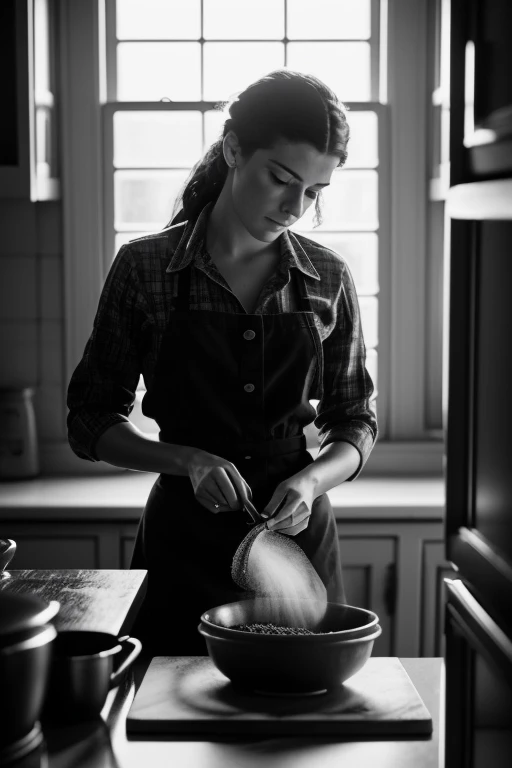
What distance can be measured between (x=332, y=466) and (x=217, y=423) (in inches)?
8.5

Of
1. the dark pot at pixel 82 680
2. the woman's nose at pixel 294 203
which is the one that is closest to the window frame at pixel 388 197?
the woman's nose at pixel 294 203

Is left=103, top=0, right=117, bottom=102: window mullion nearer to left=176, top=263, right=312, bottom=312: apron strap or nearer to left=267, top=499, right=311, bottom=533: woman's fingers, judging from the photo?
A: left=176, top=263, right=312, bottom=312: apron strap

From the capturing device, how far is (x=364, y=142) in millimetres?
3129

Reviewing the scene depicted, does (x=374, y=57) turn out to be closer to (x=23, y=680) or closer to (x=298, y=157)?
(x=298, y=157)

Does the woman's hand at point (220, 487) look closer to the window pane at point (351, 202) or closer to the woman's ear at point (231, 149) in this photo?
the woman's ear at point (231, 149)

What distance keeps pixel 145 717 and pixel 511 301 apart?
0.64 meters

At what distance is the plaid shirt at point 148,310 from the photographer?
5.96ft

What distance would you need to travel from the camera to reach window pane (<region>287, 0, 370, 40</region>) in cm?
312

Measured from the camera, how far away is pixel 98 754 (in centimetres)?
107

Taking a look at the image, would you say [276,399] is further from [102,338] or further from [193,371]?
[102,338]

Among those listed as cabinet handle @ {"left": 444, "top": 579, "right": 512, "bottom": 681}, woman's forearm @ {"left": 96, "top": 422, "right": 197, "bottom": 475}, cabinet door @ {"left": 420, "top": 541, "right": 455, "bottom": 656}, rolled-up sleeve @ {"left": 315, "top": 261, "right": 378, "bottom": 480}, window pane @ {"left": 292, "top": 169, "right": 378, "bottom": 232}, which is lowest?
cabinet door @ {"left": 420, "top": 541, "right": 455, "bottom": 656}

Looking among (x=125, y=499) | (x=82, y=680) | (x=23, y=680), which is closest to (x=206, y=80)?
(x=125, y=499)

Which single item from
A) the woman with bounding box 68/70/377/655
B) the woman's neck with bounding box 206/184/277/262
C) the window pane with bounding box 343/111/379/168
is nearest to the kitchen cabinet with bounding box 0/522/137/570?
the woman with bounding box 68/70/377/655

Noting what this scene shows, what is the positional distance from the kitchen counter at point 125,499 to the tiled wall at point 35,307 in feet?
0.96
